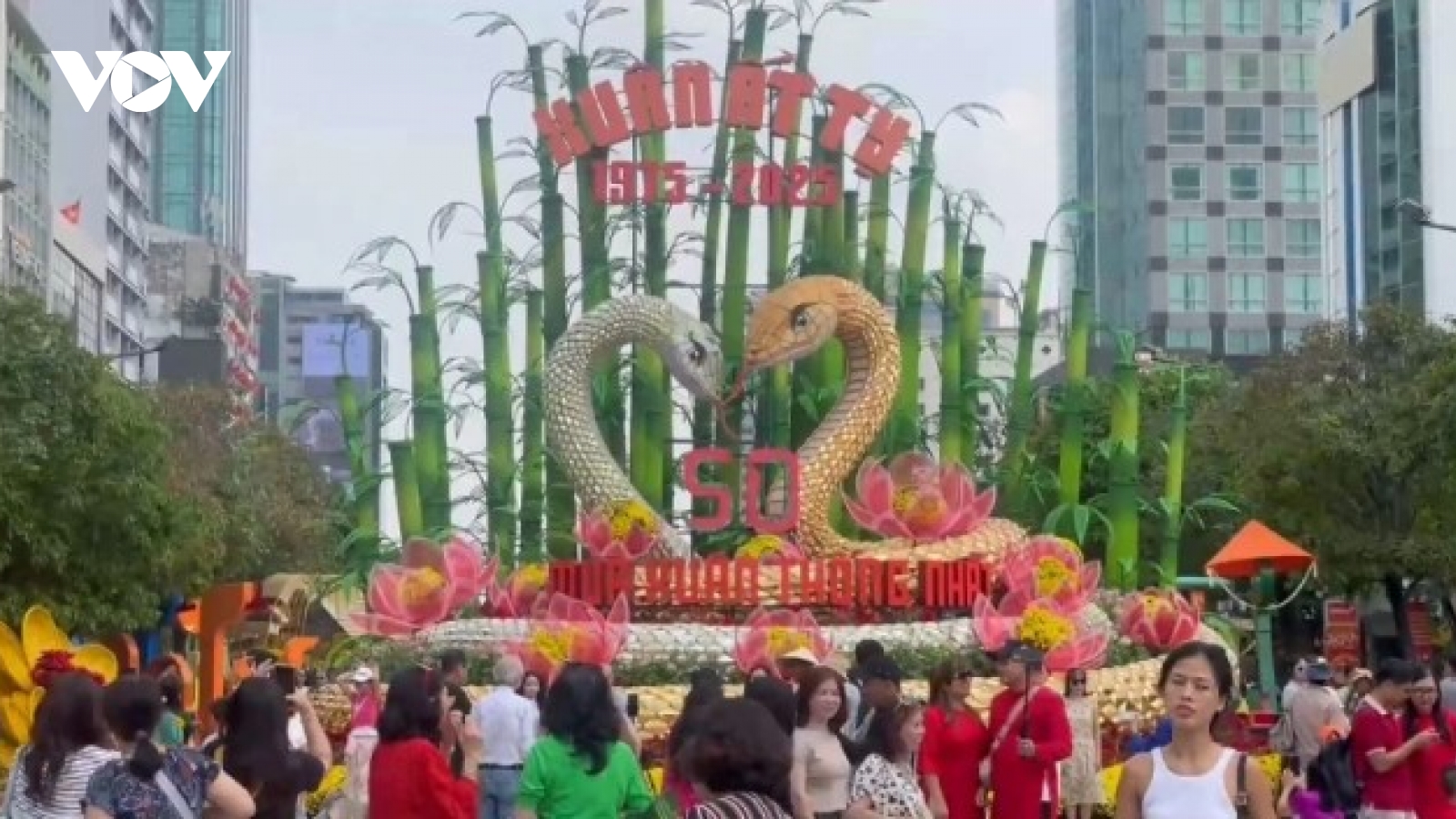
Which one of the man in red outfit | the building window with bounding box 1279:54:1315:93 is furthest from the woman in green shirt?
the building window with bounding box 1279:54:1315:93

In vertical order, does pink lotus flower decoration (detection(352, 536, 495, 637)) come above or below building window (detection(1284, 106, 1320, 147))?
below

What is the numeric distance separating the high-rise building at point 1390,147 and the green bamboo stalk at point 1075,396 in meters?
27.5

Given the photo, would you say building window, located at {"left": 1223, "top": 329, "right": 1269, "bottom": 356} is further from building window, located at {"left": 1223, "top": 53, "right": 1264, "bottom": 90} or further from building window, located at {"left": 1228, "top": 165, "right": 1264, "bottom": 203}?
building window, located at {"left": 1223, "top": 53, "right": 1264, "bottom": 90}

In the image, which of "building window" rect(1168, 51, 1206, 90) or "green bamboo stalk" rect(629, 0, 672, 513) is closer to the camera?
"green bamboo stalk" rect(629, 0, 672, 513)

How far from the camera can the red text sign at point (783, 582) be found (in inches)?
1019

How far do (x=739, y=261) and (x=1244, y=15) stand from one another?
2245 inches

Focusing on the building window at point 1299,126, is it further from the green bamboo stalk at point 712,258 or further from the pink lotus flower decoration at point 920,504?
the pink lotus flower decoration at point 920,504

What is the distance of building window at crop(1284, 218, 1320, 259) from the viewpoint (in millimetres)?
87188

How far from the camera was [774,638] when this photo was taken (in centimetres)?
2103

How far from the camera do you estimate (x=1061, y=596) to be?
2394 centimetres

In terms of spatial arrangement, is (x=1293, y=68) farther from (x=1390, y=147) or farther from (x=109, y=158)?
(x=109, y=158)

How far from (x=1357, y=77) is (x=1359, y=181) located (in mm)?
2235

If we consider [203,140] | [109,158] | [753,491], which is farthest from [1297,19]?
[203,140]

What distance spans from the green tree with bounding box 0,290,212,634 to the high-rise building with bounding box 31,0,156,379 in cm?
3283
